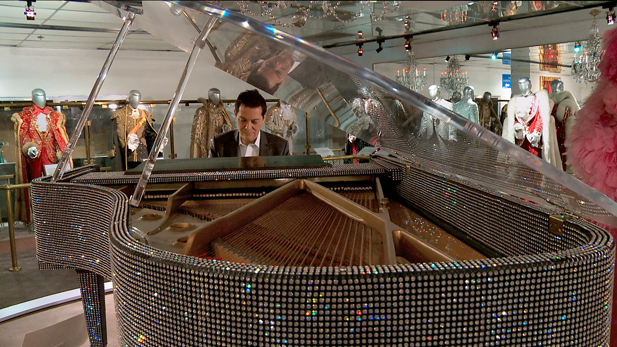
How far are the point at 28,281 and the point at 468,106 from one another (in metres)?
5.86

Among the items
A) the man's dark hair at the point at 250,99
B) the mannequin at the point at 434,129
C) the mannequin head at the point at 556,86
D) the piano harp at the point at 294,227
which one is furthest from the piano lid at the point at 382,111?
the mannequin head at the point at 556,86

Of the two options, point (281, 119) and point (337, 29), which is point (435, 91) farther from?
point (281, 119)

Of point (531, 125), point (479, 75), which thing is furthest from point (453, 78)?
point (531, 125)

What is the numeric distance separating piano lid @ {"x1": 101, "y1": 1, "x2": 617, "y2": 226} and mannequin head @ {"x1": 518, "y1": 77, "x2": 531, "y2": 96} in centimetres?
460

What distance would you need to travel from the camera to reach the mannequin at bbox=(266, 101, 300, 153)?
690cm

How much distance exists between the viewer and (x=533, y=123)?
229 inches

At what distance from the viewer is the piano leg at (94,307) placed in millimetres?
2447

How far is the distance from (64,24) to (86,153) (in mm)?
1601

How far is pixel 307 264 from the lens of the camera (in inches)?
54.3

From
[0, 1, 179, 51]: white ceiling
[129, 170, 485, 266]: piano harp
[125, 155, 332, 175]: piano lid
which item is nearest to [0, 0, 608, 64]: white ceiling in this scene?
[0, 1, 179, 51]: white ceiling

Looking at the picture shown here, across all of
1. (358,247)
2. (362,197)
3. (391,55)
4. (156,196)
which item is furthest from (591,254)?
(391,55)

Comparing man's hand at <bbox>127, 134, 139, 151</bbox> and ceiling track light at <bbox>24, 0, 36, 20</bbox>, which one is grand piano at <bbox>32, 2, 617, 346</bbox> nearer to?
ceiling track light at <bbox>24, 0, 36, 20</bbox>

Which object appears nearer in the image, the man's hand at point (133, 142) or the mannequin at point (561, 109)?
the mannequin at point (561, 109)

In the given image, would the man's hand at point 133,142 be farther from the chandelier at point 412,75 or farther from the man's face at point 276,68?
the man's face at point 276,68
